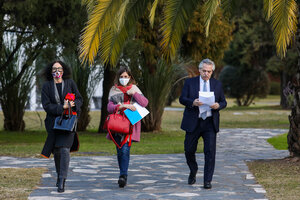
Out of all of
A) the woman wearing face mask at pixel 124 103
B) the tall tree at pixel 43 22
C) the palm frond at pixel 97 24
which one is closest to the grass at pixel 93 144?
the tall tree at pixel 43 22

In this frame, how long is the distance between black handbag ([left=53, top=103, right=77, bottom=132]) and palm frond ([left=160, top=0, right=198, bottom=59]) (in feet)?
8.94

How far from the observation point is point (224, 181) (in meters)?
9.08

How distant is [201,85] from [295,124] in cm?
316

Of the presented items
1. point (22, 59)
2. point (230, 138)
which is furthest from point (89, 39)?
point (22, 59)

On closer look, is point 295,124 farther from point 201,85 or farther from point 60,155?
point 60,155

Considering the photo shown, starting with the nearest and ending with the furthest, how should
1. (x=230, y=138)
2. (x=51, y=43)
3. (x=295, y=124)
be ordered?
(x=295, y=124)
(x=51, y=43)
(x=230, y=138)

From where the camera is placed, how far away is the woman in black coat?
26.3 ft

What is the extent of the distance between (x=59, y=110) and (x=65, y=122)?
6.7 inches

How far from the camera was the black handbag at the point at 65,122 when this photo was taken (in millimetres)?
7918

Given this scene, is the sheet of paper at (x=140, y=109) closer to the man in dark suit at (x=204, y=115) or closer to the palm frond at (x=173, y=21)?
the man in dark suit at (x=204, y=115)

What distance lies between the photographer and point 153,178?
9414 millimetres

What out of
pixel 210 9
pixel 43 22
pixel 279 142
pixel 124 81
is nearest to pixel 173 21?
pixel 210 9

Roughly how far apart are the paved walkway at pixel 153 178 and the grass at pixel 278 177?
0.15 metres

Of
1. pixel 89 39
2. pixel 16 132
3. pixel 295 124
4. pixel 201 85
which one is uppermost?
pixel 89 39
